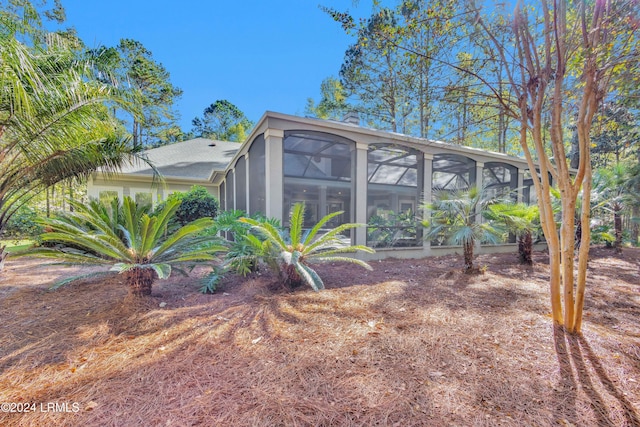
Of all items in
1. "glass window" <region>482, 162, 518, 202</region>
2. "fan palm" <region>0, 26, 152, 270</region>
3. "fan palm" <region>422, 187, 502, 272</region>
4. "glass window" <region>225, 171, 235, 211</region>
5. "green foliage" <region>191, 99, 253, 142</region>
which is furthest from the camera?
"green foliage" <region>191, 99, 253, 142</region>

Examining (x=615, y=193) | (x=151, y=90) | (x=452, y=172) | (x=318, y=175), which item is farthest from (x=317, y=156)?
(x=151, y=90)

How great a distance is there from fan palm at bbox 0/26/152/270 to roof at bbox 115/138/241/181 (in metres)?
6.38

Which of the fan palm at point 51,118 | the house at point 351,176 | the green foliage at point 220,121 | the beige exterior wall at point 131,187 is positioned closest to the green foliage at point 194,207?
the house at point 351,176

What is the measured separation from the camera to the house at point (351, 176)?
6508 millimetres

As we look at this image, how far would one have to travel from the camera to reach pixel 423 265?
6629 mm

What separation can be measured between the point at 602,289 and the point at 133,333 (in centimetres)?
699

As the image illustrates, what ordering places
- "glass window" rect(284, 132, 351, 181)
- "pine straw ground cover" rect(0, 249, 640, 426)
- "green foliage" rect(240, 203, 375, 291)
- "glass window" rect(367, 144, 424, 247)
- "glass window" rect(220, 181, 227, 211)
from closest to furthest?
1. "pine straw ground cover" rect(0, 249, 640, 426)
2. "green foliage" rect(240, 203, 375, 291)
3. "glass window" rect(284, 132, 351, 181)
4. "glass window" rect(367, 144, 424, 247)
5. "glass window" rect(220, 181, 227, 211)

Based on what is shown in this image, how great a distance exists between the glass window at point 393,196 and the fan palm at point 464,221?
167cm

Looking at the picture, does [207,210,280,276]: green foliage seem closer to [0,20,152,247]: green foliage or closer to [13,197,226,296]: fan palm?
[13,197,226,296]: fan palm

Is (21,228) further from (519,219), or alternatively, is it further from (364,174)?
(519,219)

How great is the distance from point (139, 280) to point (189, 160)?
12.0m

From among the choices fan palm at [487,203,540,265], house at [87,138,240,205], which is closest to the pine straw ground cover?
fan palm at [487,203,540,265]

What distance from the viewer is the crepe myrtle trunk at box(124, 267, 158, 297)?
3389 mm

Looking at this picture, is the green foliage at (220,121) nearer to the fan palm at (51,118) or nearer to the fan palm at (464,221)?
the fan palm at (51,118)
